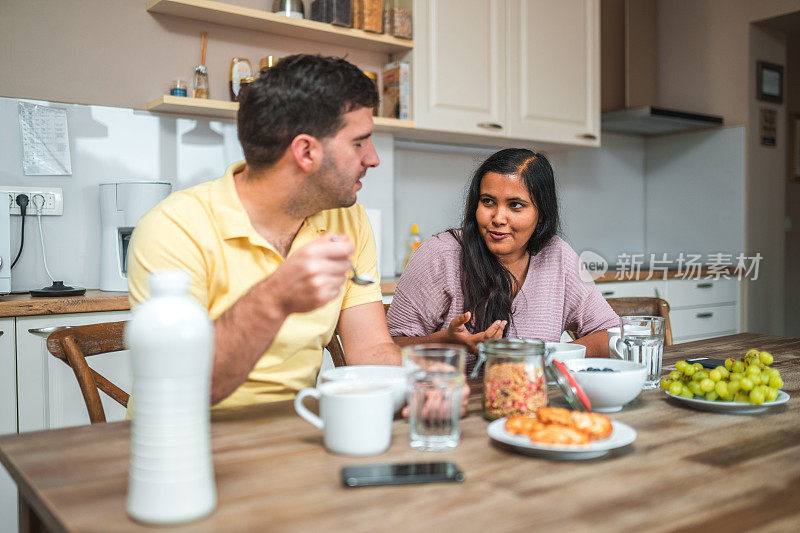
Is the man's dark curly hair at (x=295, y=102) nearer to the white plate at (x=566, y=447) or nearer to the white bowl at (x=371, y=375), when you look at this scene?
the white bowl at (x=371, y=375)

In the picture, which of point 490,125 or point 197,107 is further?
point 490,125

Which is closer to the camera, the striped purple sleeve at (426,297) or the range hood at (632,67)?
the striped purple sleeve at (426,297)

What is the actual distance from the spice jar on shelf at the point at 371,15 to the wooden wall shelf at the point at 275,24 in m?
0.03

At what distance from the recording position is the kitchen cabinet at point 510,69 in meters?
3.01

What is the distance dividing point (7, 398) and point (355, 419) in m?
1.53

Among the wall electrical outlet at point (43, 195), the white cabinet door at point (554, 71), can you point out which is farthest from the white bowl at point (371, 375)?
the white cabinet door at point (554, 71)

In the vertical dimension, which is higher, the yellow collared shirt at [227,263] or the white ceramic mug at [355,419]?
the yellow collared shirt at [227,263]

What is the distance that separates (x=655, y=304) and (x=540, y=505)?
1494 millimetres

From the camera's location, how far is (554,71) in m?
3.45

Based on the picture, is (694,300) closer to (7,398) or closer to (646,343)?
(646,343)

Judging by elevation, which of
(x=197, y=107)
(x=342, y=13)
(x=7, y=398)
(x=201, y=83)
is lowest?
(x=7, y=398)

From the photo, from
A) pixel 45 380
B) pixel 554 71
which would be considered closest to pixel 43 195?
pixel 45 380

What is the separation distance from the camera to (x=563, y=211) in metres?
4.01

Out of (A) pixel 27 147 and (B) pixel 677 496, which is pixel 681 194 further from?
(B) pixel 677 496
